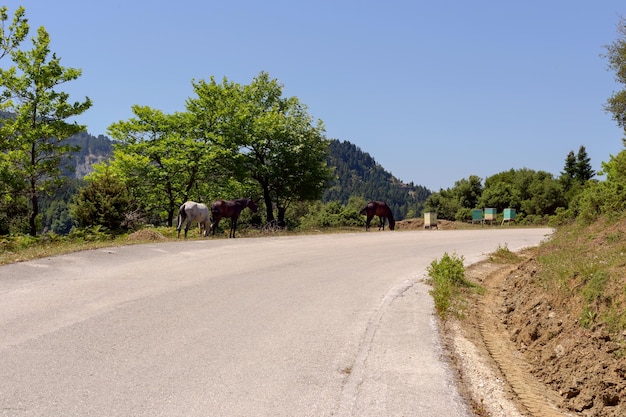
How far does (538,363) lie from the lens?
6.71 metres

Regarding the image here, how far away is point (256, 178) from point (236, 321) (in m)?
34.2

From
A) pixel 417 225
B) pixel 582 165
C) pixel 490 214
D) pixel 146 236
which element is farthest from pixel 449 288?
pixel 582 165

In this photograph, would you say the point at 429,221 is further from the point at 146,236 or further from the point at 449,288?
the point at 449,288

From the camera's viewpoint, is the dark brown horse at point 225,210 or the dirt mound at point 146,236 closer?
the dirt mound at point 146,236

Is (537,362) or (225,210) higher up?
(225,210)

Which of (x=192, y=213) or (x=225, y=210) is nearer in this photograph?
(x=192, y=213)

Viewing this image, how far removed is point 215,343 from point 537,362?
426 centimetres

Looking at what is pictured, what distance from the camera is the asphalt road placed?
4.58m

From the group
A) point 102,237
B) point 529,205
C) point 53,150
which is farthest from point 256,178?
point 529,205

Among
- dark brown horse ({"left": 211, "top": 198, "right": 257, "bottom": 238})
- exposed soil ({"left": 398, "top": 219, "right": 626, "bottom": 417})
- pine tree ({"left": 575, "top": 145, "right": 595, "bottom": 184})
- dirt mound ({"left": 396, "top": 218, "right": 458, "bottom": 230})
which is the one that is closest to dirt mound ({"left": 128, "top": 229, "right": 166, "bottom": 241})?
dark brown horse ({"left": 211, "top": 198, "right": 257, "bottom": 238})

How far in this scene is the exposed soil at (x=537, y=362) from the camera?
504 centimetres

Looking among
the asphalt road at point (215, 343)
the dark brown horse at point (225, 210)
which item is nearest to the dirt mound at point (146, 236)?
the dark brown horse at point (225, 210)

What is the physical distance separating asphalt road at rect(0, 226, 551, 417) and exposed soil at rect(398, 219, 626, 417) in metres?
0.38

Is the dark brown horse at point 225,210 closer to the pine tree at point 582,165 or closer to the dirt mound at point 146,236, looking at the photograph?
the dirt mound at point 146,236
